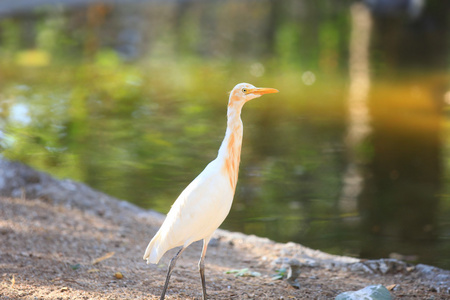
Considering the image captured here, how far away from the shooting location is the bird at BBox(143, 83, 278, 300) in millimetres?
3344

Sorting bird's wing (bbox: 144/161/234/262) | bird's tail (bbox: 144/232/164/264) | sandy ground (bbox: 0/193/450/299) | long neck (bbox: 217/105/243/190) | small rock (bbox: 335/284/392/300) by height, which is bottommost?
sandy ground (bbox: 0/193/450/299)

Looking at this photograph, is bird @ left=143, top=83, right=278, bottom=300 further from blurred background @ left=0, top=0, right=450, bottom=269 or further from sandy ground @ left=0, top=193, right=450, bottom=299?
blurred background @ left=0, top=0, right=450, bottom=269

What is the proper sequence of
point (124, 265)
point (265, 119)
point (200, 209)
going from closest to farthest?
point (200, 209) → point (124, 265) → point (265, 119)

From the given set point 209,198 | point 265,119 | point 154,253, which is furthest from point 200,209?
point 265,119

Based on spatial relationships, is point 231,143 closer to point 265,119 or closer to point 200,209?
point 200,209

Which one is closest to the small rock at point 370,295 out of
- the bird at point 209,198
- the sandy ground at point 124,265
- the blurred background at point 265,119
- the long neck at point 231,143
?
the sandy ground at point 124,265

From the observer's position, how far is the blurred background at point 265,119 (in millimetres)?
6055

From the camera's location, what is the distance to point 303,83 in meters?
11.6

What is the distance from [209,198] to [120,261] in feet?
4.09

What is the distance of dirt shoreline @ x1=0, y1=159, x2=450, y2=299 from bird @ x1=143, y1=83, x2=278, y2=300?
0.45m

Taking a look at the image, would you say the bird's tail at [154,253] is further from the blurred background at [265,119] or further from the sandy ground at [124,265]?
the blurred background at [265,119]

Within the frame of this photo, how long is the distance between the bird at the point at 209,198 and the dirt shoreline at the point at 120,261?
45cm

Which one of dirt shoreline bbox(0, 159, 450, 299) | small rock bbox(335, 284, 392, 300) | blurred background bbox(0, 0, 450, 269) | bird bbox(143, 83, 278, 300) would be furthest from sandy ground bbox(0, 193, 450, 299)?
blurred background bbox(0, 0, 450, 269)

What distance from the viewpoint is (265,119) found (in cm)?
947
